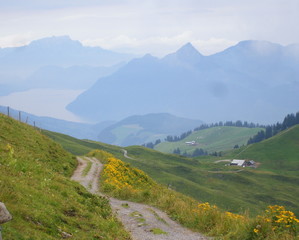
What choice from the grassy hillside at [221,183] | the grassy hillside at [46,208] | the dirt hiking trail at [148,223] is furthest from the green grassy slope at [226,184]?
the grassy hillside at [46,208]

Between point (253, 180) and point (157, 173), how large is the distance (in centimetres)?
5308

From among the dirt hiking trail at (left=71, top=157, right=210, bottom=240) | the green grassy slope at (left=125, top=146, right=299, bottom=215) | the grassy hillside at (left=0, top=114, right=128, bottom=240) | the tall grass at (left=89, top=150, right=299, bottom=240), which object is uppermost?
the grassy hillside at (left=0, top=114, right=128, bottom=240)

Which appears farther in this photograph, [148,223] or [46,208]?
[148,223]

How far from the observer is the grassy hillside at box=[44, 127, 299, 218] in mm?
116500

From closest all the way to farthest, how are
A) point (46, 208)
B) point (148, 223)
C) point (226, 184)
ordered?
point (46, 208) < point (148, 223) < point (226, 184)

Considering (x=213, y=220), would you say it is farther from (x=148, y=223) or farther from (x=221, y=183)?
(x=221, y=183)

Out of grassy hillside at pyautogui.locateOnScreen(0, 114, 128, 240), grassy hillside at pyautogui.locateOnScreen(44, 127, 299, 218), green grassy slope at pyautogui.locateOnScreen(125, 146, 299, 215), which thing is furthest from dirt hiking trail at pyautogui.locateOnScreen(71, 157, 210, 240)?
green grassy slope at pyautogui.locateOnScreen(125, 146, 299, 215)

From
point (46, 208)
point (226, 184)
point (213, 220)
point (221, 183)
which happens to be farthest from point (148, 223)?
point (226, 184)

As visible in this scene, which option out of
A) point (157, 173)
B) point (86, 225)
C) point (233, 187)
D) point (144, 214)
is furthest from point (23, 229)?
point (233, 187)

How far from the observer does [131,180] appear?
4728 centimetres

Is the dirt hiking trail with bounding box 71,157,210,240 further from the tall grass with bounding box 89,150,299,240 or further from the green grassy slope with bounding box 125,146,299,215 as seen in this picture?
the green grassy slope with bounding box 125,146,299,215

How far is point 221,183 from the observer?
146 m

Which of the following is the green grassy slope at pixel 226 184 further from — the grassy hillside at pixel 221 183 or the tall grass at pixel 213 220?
the tall grass at pixel 213 220

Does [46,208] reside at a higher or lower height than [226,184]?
higher
